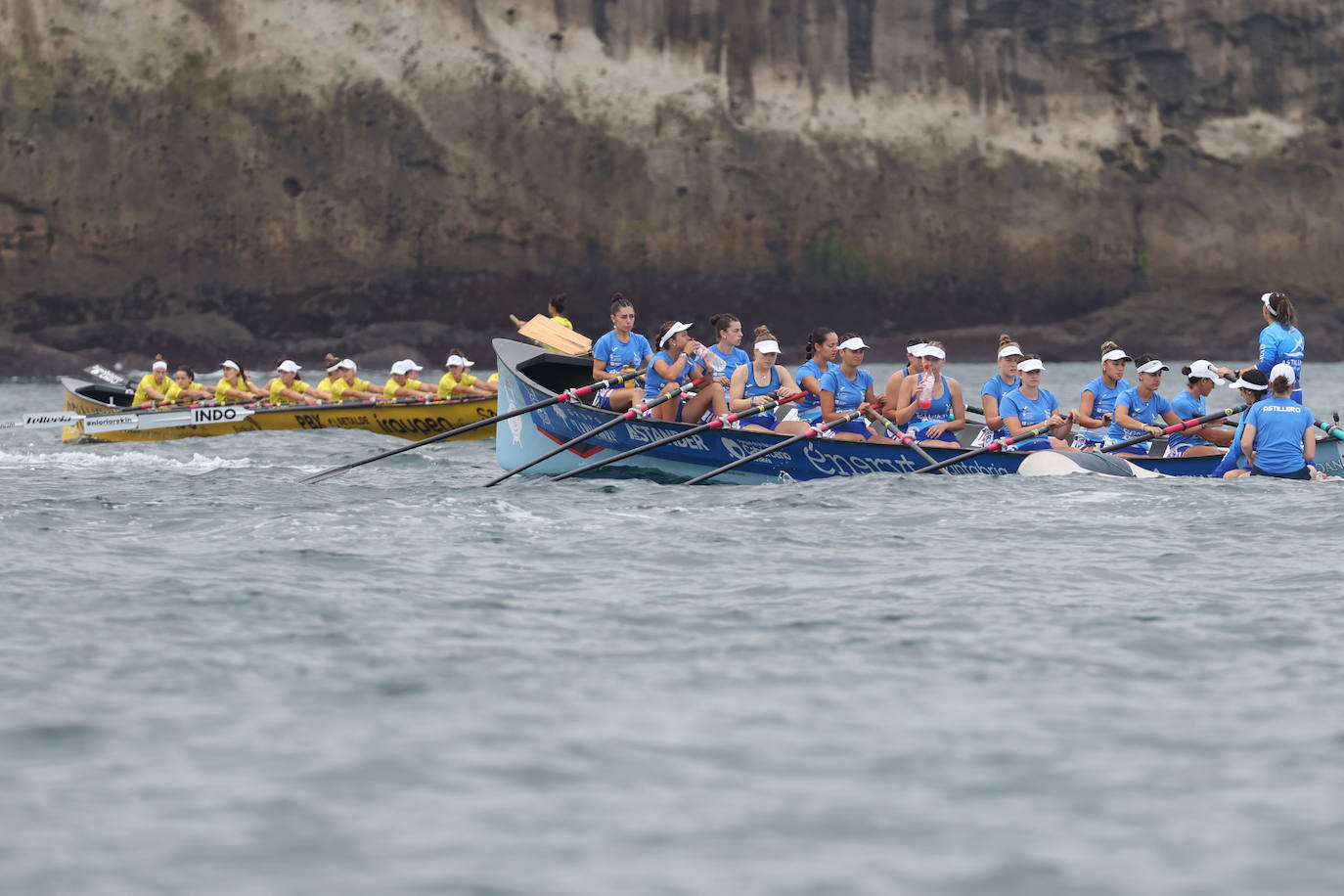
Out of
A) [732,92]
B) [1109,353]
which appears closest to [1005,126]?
[732,92]

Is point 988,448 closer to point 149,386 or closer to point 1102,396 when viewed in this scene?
point 1102,396

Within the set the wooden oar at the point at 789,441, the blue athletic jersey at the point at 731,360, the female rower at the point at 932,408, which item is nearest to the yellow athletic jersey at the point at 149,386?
the blue athletic jersey at the point at 731,360

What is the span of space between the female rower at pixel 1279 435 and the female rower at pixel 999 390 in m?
2.44

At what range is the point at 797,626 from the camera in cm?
949

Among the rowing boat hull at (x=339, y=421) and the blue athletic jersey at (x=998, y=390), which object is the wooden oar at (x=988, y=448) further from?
the rowing boat hull at (x=339, y=421)

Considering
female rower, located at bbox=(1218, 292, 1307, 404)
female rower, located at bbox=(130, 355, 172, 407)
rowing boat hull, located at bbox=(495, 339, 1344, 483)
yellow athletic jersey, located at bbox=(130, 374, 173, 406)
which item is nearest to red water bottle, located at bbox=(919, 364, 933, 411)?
rowing boat hull, located at bbox=(495, 339, 1344, 483)

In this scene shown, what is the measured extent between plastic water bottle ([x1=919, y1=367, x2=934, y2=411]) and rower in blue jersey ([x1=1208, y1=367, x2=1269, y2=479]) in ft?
9.18

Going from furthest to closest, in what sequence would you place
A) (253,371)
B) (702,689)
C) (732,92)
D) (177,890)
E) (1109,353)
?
(732,92) < (253,371) < (1109,353) < (702,689) < (177,890)

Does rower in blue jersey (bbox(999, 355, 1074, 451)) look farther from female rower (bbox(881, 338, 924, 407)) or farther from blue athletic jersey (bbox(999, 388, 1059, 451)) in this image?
female rower (bbox(881, 338, 924, 407))

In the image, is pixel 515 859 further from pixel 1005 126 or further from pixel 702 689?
pixel 1005 126

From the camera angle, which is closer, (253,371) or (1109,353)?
(1109,353)

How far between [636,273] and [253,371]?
11.3 m

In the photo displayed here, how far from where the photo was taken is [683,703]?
786 centimetres

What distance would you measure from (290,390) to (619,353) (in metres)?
9.57
